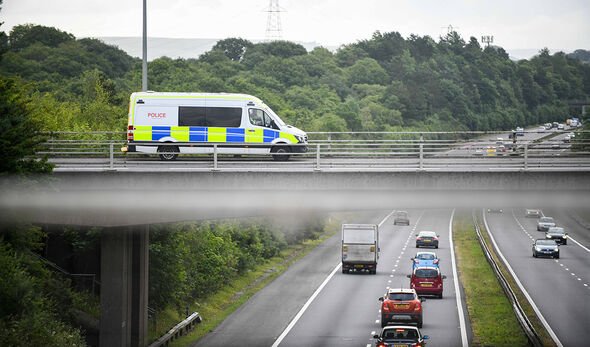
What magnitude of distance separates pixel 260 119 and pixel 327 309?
1361 centimetres

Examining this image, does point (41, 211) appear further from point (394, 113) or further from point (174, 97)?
point (394, 113)

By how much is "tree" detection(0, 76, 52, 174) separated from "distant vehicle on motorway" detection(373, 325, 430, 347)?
1244 cm

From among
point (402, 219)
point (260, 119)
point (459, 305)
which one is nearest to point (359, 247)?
point (459, 305)

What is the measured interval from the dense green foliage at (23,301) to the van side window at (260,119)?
31.9 ft

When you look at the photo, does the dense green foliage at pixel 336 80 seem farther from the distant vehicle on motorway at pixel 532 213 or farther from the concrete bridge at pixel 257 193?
the concrete bridge at pixel 257 193

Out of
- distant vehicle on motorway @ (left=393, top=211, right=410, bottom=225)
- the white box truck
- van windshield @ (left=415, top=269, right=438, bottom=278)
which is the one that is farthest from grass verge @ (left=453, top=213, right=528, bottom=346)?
distant vehicle on motorway @ (left=393, top=211, right=410, bottom=225)

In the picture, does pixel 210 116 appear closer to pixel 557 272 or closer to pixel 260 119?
pixel 260 119

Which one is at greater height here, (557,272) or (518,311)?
(518,311)

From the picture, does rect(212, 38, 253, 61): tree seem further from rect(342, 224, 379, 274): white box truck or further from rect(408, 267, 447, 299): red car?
rect(408, 267, 447, 299): red car

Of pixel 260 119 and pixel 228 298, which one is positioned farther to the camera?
pixel 228 298

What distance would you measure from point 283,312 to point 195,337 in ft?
26.1

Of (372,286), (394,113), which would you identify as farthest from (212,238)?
(394,113)

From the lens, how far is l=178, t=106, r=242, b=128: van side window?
1561 inches

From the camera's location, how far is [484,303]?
51469mm
